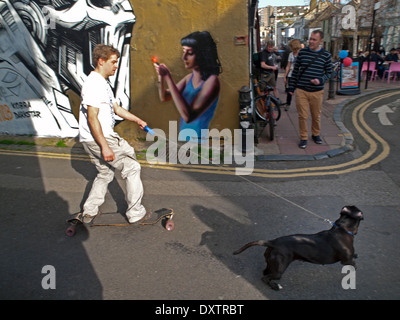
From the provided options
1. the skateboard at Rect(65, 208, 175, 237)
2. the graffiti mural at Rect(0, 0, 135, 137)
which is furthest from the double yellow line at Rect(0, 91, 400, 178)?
the skateboard at Rect(65, 208, 175, 237)

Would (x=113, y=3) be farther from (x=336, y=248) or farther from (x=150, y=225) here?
(x=336, y=248)

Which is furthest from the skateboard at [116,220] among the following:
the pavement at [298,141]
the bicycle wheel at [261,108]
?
the bicycle wheel at [261,108]

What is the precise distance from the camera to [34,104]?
327 inches

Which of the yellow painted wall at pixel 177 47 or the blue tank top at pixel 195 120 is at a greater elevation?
the yellow painted wall at pixel 177 47

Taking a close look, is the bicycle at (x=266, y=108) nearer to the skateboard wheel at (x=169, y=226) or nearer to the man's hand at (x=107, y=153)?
the skateboard wheel at (x=169, y=226)

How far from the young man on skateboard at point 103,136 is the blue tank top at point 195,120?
10.1ft

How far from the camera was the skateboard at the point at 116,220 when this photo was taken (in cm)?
420

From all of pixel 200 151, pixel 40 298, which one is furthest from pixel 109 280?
pixel 200 151

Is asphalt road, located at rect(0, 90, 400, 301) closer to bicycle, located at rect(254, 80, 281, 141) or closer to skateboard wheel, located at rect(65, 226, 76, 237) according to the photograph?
skateboard wheel, located at rect(65, 226, 76, 237)

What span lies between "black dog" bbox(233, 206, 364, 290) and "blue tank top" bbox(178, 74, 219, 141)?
4.46m

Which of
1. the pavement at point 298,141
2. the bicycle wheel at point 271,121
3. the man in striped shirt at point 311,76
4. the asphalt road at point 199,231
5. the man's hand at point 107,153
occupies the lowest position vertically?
the asphalt road at point 199,231

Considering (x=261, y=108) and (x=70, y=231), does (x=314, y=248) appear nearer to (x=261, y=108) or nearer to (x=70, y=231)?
(x=70, y=231)

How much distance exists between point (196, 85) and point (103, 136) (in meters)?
3.67

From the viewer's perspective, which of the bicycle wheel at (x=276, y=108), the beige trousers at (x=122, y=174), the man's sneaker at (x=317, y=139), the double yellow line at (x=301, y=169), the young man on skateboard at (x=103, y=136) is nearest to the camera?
the young man on skateboard at (x=103, y=136)
